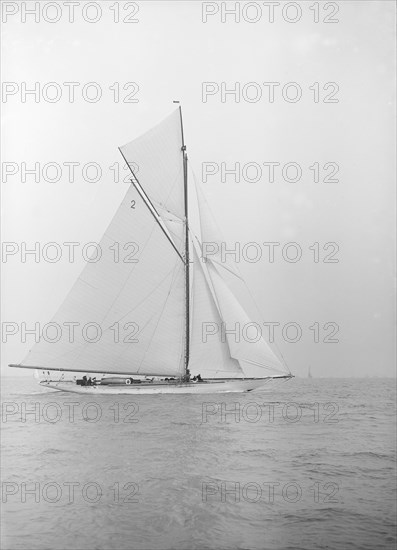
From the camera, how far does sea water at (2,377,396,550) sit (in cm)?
257

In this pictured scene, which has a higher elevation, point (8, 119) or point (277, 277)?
point (8, 119)

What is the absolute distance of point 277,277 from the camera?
12.2 feet

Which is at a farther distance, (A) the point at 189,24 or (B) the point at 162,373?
(B) the point at 162,373

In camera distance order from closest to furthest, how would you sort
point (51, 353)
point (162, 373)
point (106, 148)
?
1. point (106, 148)
2. point (51, 353)
3. point (162, 373)

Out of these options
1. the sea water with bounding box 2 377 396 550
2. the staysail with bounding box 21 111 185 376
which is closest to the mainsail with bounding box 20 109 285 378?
the staysail with bounding box 21 111 185 376

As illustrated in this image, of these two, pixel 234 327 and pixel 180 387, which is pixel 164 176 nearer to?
pixel 234 327

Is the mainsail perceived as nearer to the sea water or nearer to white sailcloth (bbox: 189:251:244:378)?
white sailcloth (bbox: 189:251:244:378)

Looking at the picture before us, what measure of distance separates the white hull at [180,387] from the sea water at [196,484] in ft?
7.01

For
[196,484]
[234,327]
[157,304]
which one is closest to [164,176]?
[157,304]

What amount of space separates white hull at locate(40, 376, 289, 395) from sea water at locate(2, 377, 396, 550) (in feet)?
7.01

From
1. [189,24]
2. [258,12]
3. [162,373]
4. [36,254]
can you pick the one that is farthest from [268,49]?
[162,373]

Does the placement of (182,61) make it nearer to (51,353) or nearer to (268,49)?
(268,49)

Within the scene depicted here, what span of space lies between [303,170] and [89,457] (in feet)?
6.46

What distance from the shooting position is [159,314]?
6.89m
